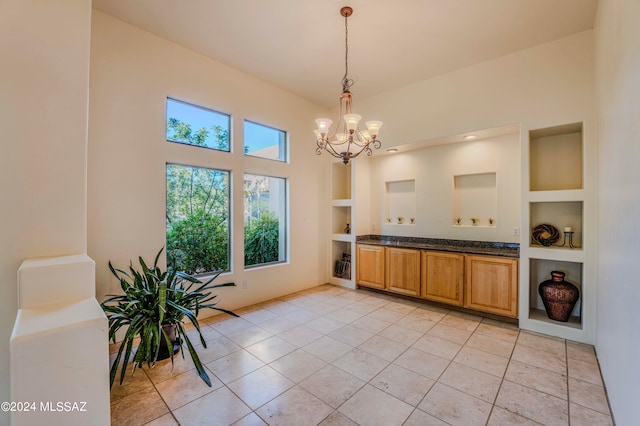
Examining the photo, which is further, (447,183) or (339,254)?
(339,254)

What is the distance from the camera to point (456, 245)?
4449 mm

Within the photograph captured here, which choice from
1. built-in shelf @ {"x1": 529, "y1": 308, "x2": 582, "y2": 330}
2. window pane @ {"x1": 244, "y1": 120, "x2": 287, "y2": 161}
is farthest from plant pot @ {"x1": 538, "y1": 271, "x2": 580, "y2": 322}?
window pane @ {"x1": 244, "y1": 120, "x2": 287, "y2": 161}

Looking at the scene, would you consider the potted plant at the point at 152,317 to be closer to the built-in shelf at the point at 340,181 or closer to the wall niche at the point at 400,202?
the built-in shelf at the point at 340,181

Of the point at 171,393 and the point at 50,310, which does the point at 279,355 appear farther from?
the point at 50,310

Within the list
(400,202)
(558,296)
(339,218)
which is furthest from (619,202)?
(339,218)

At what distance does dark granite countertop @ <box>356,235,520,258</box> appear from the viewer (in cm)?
380

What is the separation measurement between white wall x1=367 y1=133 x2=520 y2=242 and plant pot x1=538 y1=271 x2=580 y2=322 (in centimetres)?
75

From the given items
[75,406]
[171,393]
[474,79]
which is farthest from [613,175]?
[171,393]

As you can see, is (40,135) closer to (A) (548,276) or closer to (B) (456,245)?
(B) (456,245)

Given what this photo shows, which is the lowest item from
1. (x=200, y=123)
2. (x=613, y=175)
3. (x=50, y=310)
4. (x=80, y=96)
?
(x=50, y=310)

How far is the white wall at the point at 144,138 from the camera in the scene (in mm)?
2900

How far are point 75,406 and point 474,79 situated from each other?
492 centimetres

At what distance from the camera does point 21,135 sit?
1.71 metres

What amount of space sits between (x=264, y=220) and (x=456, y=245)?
3.18 m
